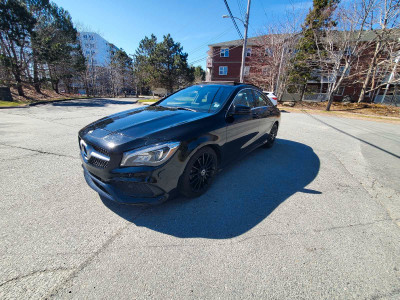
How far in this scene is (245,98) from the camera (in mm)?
3588

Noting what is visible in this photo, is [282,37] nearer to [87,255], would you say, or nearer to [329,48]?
[329,48]

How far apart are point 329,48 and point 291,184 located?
19.6m

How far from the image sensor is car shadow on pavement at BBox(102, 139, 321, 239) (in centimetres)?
208

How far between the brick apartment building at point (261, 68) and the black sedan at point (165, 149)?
64.3 ft

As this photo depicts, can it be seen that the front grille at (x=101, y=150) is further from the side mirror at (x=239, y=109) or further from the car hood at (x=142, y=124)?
the side mirror at (x=239, y=109)

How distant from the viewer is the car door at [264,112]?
399 cm

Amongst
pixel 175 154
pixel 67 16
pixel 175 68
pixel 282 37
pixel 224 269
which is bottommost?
pixel 224 269

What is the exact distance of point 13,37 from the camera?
590 inches

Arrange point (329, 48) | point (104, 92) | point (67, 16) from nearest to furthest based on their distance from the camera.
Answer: point (329, 48)
point (67, 16)
point (104, 92)

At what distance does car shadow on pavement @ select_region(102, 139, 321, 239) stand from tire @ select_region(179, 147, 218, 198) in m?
0.16

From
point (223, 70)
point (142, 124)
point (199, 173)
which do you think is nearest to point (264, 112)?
point (199, 173)

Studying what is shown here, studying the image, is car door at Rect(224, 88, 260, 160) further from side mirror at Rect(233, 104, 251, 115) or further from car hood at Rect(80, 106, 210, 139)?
car hood at Rect(80, 106, 210, 139)

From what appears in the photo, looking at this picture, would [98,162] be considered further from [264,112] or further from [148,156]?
[264,112]

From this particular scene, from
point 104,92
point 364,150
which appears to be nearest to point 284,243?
point 364,150
